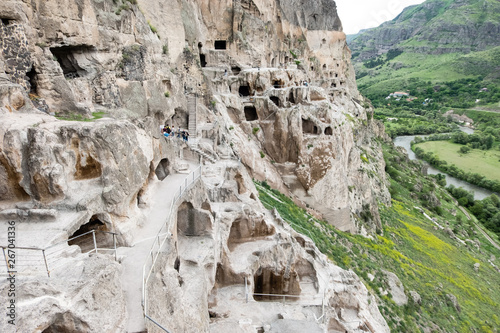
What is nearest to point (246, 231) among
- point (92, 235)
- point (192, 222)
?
point (192, 222)

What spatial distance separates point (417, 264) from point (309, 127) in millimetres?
17832

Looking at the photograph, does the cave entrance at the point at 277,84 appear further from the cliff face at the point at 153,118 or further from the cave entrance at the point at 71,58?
the cave entrance at the point at 71,58

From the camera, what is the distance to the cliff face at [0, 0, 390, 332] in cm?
959

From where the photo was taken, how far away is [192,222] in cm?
1489

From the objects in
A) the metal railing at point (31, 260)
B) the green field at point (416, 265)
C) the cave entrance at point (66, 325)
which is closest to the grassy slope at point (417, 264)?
the green field at point (416, 265)

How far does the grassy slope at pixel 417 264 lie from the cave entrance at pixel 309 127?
7.26m

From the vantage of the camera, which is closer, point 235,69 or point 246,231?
point 246,231

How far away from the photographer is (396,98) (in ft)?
520

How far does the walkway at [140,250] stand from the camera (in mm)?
7621

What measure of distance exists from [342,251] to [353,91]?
187 ft

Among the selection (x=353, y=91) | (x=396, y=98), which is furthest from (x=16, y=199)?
(x=396, y=98)

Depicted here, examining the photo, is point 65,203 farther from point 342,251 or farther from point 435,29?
point 435,29

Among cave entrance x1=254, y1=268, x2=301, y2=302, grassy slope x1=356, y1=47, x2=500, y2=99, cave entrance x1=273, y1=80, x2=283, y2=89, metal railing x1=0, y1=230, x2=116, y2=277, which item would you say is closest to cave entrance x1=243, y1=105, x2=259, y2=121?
cave entrance x1=273, y1=80, x2=283, y2=89

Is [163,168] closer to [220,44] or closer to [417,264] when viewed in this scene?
[220,44]
